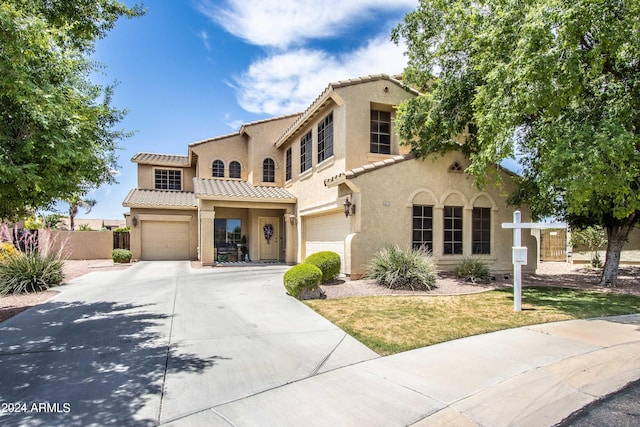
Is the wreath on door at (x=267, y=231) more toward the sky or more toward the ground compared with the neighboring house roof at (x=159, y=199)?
more toward the ground

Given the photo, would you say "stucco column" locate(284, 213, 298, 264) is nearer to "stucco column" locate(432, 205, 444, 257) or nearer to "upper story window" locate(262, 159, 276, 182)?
"upper story window" locate(262, 159, 276, 182)

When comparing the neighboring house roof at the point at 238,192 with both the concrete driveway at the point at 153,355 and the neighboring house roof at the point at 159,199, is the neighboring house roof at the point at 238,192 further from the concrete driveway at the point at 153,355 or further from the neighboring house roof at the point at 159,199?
the concrete driveway at the point at 153,355

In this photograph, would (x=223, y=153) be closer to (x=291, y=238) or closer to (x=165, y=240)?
(x=165, y=240)

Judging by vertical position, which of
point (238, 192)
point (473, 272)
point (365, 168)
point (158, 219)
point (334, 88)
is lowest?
point (473, 272)

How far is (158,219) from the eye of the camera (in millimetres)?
22109

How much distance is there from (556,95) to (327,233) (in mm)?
9510

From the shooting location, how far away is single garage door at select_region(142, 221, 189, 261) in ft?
72.6

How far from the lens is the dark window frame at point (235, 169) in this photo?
75.5 feet

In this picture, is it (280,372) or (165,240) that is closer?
(280,372)

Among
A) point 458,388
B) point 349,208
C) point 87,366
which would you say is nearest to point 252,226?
point 349,208

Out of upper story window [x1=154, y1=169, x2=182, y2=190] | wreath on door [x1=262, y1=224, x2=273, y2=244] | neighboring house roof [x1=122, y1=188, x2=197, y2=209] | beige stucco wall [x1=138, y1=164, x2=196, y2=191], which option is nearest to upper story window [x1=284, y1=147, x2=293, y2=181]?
wreath on door [x1=262, y1=224, x2=273, y2=244]

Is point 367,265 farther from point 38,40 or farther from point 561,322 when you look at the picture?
point 38,40

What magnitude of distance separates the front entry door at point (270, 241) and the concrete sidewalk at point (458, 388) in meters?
16.3

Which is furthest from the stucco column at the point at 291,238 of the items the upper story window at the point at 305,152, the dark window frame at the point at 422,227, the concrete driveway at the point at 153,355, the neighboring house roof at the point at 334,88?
the concrete driveway at the point at 153,355
